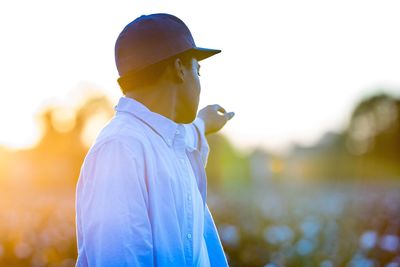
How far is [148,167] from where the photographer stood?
6.95 ft

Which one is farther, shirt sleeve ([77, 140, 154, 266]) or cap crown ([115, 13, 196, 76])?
cap crown ([115, 13, 196, 76])

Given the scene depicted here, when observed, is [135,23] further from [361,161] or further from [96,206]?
[361,161]

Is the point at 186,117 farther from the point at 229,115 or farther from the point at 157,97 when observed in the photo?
the point at 229,115

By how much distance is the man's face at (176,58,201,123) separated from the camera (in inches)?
91.0

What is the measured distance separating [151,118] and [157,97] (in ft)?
0.26

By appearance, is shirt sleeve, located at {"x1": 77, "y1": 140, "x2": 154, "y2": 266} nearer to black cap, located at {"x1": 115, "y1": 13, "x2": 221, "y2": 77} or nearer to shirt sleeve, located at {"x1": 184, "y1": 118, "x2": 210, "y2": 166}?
black cap, located at {"x1": 115, "y1": 13, "x2": 221, "y2": 77}

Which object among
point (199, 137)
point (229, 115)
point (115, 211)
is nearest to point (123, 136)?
point (115, 211)

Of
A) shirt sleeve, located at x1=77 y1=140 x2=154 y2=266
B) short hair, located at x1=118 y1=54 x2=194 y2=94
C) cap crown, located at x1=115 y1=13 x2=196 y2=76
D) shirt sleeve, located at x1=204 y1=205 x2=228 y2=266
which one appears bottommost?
shirt sleeve, located at x1=204 y1=205 x2=228 y2=266

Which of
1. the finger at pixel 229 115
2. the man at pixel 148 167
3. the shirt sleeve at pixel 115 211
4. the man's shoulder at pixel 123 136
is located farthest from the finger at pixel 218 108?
the shirt sleeve at pixel 115 211

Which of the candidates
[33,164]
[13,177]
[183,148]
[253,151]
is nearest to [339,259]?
[183,148]

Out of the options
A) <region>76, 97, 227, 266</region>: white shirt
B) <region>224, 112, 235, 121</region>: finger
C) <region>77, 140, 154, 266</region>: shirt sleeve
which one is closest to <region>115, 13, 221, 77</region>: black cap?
<region>76, 97, 227, 266</region>: white shirt

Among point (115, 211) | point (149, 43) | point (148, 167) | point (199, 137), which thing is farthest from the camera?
point (199, 137)

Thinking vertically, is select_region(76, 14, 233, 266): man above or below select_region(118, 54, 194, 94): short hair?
below

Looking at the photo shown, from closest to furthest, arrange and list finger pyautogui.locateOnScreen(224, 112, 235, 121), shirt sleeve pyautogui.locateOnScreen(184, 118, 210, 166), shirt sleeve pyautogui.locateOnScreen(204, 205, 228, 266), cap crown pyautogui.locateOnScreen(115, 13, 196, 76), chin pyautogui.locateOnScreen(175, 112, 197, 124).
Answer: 1. cap crown pyautogui.locateOnScreen(115, 13, 196, 76)
2. chin pyautogui.locateOnScreen(175, 112, 197, 124)
3. shirt sleeve pyautogui.locateOnScreen(204, 205, 228, 266)
4. shirt sleeve pyautogui.locateOnScreen(184, 118, 210, 166)
5. finger pyautogui.locateOnScreen(224, 112, 235, 121)
